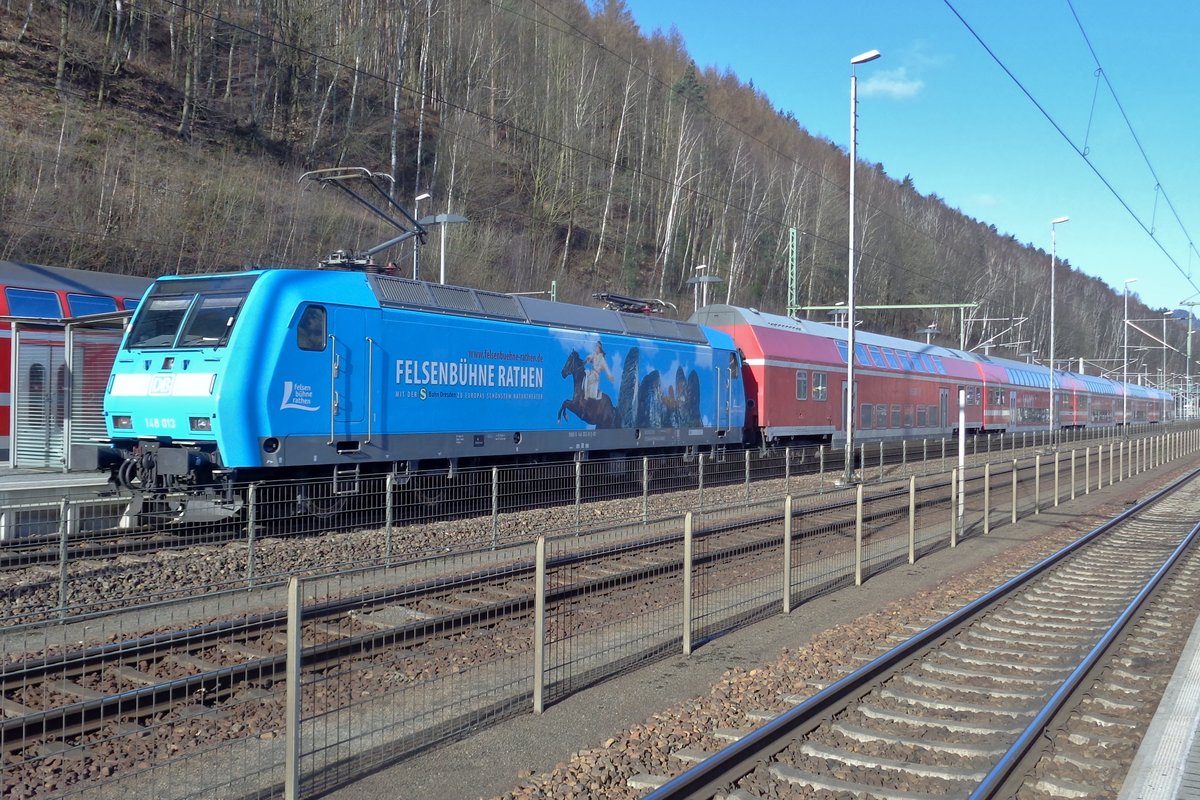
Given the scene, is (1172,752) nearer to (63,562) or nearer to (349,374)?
(63,562)

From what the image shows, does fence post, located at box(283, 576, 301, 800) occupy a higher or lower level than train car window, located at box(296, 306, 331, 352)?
lower

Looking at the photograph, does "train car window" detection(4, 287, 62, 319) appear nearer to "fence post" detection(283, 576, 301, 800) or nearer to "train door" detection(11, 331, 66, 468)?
"train door" detection(11, 331, 66, 468)

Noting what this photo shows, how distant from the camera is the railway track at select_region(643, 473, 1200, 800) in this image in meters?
5.34

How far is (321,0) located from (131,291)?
28034mm

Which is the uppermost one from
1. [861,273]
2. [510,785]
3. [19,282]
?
[861,273]

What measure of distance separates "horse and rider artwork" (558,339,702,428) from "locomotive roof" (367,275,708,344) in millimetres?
620

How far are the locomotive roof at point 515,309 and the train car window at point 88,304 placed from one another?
555 centimetres

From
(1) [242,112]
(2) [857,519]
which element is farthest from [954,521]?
(1) [242,112]

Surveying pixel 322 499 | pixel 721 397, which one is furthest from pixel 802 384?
pixel 322 499

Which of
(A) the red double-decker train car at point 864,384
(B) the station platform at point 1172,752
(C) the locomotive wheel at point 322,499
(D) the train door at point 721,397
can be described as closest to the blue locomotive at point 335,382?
(C) the locomotive wheel at point 322,499

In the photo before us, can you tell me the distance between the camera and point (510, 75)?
49.8 meters

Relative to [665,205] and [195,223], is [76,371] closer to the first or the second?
[195,223]

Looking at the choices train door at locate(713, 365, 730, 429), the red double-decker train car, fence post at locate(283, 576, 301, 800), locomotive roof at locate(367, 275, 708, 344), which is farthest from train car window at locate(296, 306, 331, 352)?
the red double-decker train car

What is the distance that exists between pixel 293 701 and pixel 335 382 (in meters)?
8.75
